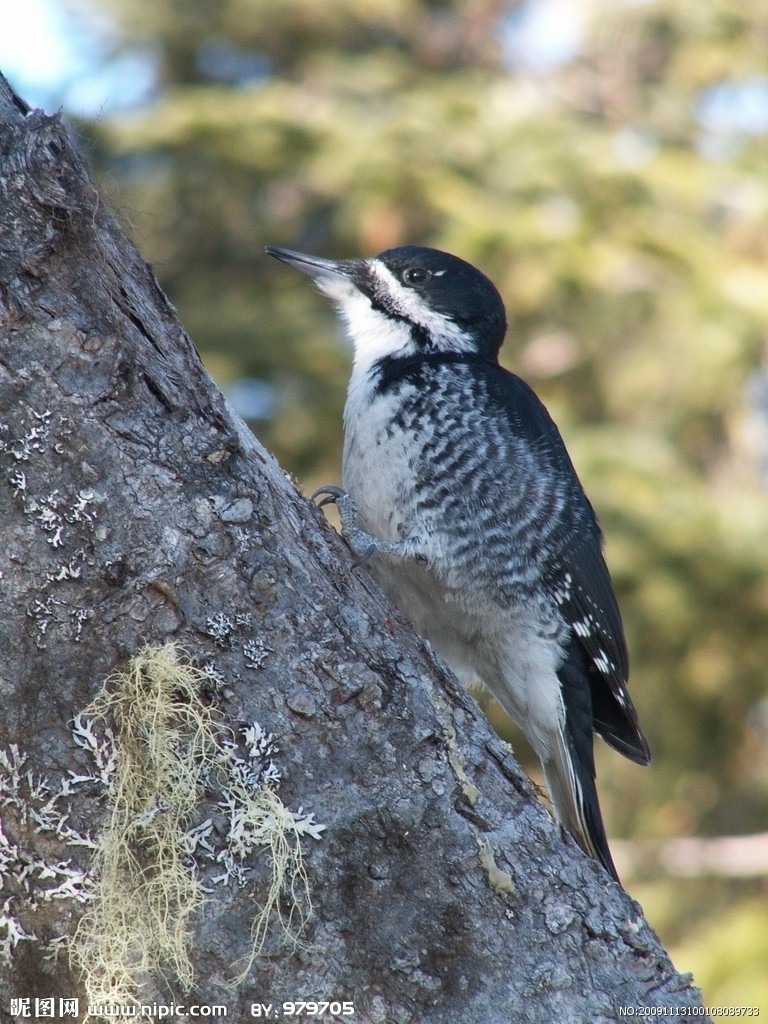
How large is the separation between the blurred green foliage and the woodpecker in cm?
241

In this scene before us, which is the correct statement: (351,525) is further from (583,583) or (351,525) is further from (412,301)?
(412,301)

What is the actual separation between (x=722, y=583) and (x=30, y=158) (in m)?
4.80

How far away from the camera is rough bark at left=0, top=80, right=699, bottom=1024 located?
1899 mm

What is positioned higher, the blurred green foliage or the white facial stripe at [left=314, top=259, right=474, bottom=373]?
the blurred green foliage

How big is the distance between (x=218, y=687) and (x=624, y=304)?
4.97 metres

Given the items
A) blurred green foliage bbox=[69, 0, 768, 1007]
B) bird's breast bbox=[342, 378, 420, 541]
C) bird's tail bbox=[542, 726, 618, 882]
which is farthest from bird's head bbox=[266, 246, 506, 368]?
blurred green foliage bbox=[69, 0, 768, 1007]

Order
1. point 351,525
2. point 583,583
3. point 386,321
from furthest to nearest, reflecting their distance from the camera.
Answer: point 386,321, point 583,583, point 351,525

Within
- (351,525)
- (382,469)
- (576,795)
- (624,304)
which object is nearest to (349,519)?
(351,525)

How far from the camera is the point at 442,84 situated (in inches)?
305

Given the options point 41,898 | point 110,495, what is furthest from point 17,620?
point 41,898

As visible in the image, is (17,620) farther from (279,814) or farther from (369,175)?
(369,175)

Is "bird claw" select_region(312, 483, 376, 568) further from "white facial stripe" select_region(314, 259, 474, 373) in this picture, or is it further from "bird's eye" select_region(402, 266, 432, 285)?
"bird's eye" select_region(402, 266, 432, 285)

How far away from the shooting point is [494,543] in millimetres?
3209

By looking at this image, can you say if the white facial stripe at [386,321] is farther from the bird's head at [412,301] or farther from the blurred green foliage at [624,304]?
the blurred green foliage at [624,304]
